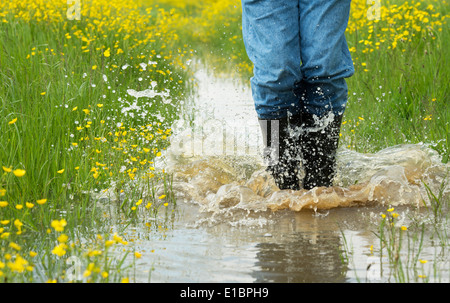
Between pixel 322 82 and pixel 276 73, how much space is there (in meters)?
0.26

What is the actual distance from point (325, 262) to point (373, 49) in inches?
162

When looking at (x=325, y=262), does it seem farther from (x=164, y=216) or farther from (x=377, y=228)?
(x=164, y=216)

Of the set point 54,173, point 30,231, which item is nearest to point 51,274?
point 30,231

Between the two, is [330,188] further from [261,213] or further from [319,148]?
[261,213]

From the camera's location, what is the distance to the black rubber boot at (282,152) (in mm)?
3684

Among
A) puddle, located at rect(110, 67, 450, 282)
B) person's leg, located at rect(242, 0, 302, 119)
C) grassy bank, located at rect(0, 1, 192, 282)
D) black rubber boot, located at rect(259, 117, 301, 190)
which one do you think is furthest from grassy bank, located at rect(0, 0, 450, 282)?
person's leg, located at rect(242, 0, 302, 119)

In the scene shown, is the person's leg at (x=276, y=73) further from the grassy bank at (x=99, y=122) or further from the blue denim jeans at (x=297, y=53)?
the grassy bank at (x=99, y=122)

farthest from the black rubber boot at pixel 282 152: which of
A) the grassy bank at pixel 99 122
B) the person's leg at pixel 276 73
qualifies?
the grassy bank at pixel 99 122

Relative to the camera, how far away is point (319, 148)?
3723 millimetres

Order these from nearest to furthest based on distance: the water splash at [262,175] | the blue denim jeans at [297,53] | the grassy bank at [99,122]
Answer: the grassy bank at [99,122] < the blue denim jeans at [297,53] < the water splash at [262,175]

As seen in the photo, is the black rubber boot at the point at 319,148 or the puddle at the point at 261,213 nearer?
the puddle at the point at 261,213

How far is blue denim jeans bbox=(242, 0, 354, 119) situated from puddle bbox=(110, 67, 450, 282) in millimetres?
480

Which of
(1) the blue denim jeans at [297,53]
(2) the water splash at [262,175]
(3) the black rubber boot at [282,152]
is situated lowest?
(2) the water splash at [262,175]
